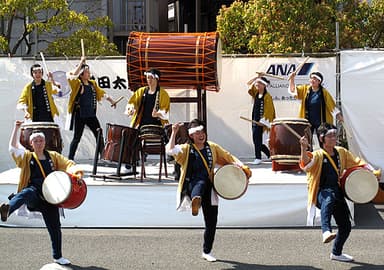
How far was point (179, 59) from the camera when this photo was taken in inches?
330

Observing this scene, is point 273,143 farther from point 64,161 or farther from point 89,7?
point 89,7

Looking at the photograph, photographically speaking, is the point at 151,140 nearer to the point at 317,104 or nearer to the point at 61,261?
the point at 317,104

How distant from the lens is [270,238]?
6.45 metres

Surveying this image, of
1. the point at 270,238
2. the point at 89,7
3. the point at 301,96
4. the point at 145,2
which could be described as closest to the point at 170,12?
the point at 145,2

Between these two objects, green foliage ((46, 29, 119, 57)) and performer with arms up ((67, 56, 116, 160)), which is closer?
performer with arms up ((67, 56, 116, 160))

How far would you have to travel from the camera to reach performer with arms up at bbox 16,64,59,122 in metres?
7.80

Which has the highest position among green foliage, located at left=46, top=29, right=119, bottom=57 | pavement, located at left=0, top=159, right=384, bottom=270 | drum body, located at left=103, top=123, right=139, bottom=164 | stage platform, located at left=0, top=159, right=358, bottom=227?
green foliage, located at left=46, top=29, right=119, bottom=57

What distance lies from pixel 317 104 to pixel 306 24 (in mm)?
3277

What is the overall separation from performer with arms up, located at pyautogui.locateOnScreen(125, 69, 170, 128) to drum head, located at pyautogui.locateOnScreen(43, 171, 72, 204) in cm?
246

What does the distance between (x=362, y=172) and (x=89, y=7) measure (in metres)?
17.0

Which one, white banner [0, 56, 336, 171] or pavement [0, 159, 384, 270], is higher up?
white banner [0, 56, 336, 171]

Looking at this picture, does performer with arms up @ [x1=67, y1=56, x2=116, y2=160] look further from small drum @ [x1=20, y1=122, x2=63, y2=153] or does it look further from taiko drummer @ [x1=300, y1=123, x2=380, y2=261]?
taiko drummer @ [x1=300, y1=123, x2=380, y2=261]

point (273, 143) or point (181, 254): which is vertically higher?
point (273, 143)

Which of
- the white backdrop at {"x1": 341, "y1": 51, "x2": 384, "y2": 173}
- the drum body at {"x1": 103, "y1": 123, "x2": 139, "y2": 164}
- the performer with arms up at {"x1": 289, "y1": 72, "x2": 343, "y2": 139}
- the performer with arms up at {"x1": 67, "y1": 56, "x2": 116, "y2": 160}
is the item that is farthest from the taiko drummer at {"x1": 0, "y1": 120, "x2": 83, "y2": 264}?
the white backdrop at {"x1": 341, "y1": 51, "x2": 384, "y2": 173}
